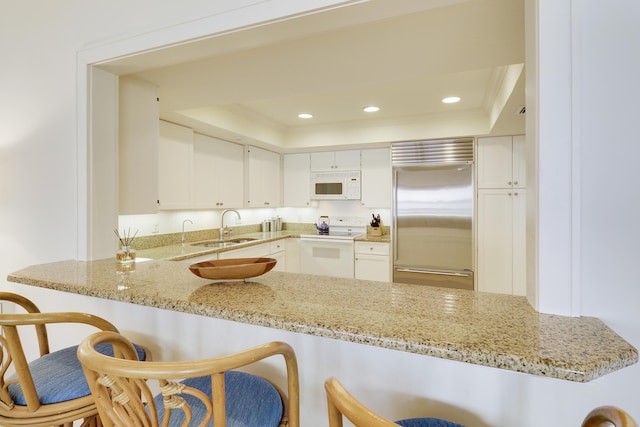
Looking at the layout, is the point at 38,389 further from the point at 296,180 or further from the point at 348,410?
the point at 296,180

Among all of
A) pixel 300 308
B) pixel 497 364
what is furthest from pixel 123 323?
pixel 497 364

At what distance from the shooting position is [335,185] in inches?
173

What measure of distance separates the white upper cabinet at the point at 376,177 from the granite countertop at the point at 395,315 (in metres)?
2.97

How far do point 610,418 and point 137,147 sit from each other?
227 centimetres

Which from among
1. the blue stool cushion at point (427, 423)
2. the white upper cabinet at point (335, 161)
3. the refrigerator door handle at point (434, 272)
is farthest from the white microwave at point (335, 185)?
the blue stool cushion at point (427, 423)

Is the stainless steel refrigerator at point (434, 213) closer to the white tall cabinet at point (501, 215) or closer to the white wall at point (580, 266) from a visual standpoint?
the white tall cabinet at point (501, 215)

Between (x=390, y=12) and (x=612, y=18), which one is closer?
(x=612, y=18)

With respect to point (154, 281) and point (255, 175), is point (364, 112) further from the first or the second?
point (154, 281)

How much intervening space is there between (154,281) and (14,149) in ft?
4.46

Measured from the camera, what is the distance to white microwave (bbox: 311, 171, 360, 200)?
4.30 m

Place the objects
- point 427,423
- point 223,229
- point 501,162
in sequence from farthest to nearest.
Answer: point 223,229
point 501,162
point 427,423

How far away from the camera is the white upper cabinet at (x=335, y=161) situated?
4.32m

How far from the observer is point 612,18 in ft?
2.78

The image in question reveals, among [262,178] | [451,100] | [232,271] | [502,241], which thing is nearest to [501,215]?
[502,241]
